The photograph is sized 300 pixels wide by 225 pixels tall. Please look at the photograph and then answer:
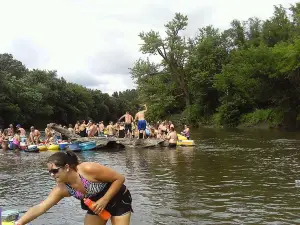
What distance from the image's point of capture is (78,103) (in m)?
97.4

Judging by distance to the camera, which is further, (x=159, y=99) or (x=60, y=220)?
(x=159, y=99)

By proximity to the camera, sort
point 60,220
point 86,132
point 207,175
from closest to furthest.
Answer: point 60,220
point 207,175
point 86,132

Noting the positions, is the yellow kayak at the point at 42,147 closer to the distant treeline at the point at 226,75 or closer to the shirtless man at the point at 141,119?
the shirtless man at the point at 141,119

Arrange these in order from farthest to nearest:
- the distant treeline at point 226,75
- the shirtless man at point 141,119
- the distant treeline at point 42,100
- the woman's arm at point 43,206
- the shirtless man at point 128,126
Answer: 1. the distant treeline at point 42,100
2. the distant treeline at point 226,75
3. the shirtless man at point 128,126
4. the shirtless man at point 141,119
5. the woman's arm at point 43,206

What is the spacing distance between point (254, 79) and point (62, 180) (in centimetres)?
4566

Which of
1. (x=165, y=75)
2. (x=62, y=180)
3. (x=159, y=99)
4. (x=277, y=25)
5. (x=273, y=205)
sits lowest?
(x=273, y=205)

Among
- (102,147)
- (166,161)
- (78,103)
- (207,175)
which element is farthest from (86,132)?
(78,103)

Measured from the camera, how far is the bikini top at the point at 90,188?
4.37m

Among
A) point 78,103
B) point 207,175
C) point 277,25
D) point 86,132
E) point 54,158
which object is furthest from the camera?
point 78,103

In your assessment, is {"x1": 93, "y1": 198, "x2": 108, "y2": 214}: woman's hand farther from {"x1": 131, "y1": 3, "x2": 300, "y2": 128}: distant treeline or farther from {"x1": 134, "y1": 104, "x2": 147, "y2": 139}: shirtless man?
{"x1": 131, "y1": 3, "x2": 300, "y2": 128}: distant treeline

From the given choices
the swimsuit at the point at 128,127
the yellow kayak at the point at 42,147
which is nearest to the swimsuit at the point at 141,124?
the swimsuit at the point at 128,127

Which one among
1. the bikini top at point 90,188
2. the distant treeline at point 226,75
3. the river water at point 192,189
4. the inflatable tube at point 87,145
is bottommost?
the river water at point 192,189

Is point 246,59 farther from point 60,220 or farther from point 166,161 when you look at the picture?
point 60,220

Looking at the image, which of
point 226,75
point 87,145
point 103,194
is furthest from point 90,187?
point 226,75
